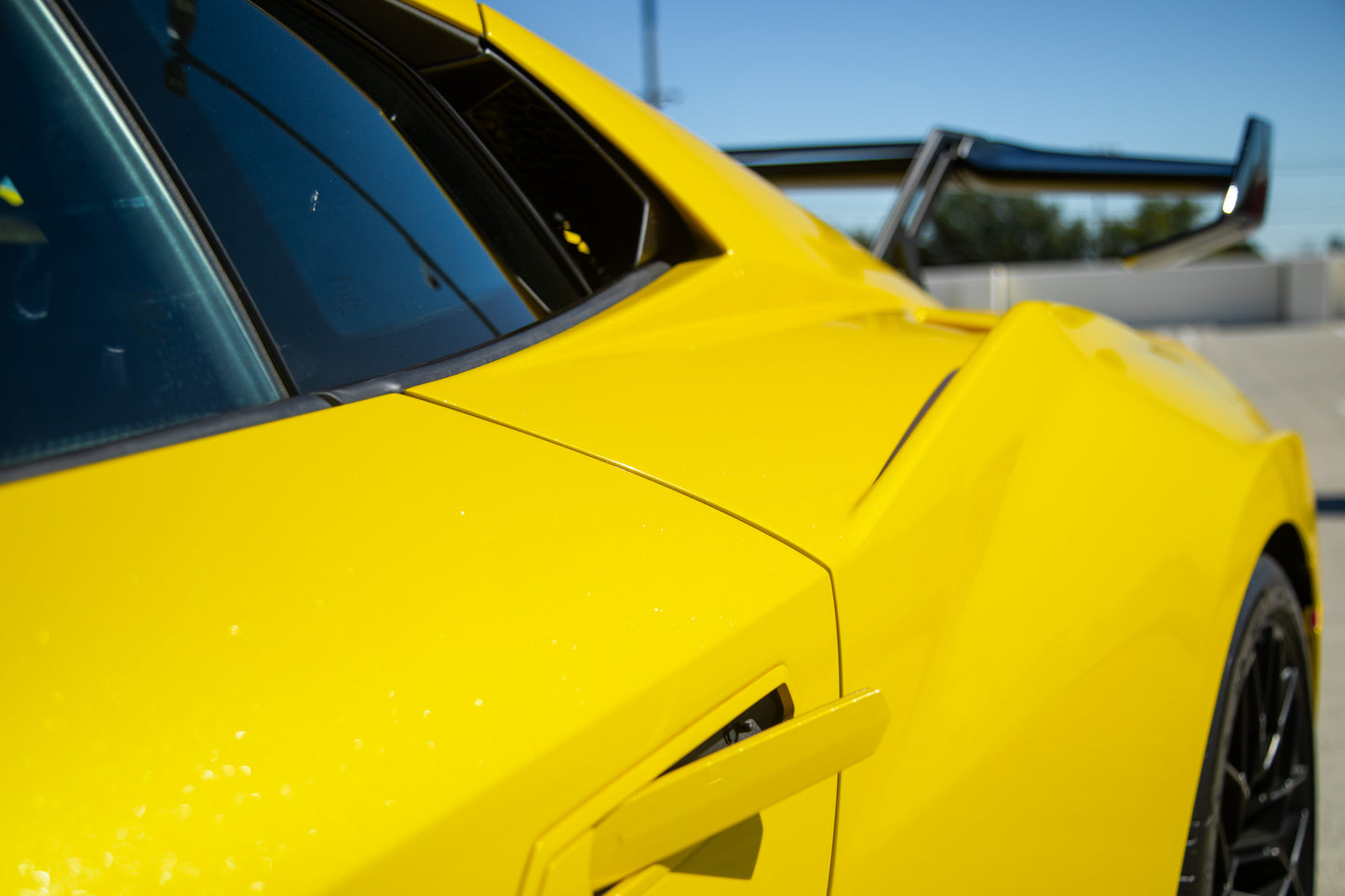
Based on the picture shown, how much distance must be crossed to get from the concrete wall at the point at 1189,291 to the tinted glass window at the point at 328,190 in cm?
2382

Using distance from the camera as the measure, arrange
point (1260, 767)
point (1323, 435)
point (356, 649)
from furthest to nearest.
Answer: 1. point (1323, 435)
2. point (1260, 767)
3. point (356, 649)

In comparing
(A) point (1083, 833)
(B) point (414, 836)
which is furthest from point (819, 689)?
(A) point (1083, 833)

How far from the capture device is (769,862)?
0.76 metres

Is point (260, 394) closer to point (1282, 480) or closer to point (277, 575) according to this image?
point (277, 575)

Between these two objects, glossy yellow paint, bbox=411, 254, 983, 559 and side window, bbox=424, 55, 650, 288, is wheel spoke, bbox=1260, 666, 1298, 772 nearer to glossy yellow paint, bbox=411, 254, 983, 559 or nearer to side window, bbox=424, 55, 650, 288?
glossy yellow paint, bbox=411, 254, 983, 559

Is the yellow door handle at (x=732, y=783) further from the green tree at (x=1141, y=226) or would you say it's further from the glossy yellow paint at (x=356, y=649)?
the green tree at (x=1141, y=226)

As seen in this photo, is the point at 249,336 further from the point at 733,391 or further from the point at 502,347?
the point at 733,391

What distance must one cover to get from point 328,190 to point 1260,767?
66.2 inches

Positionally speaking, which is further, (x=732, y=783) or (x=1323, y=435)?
(x=1323, y=435)

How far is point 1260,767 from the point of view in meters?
1.70

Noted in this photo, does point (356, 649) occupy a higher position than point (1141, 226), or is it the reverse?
point (356, 649)

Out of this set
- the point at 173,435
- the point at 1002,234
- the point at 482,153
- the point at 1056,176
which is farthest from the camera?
the point at 1002,234

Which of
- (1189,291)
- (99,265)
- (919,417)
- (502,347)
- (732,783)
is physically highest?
(99,265)

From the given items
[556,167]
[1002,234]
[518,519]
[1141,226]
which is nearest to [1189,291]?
[556,167]
